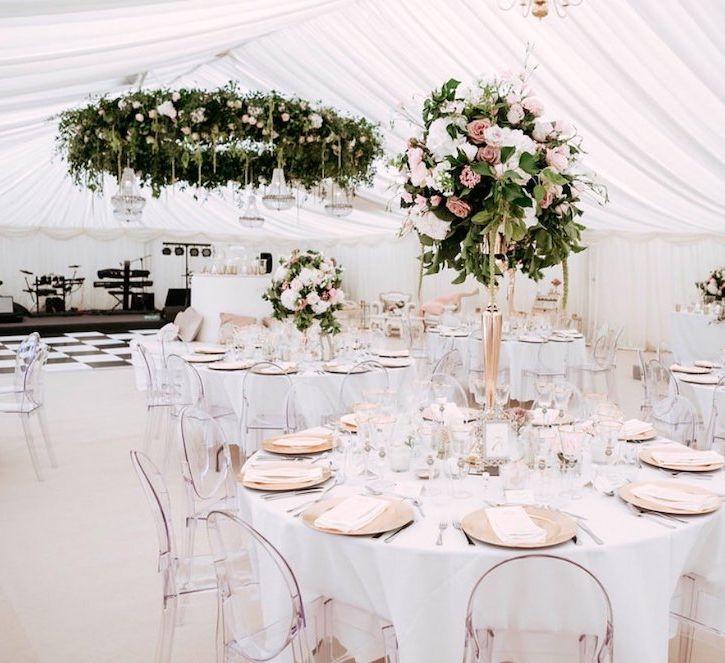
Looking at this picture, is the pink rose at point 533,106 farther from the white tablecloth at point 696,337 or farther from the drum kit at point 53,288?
the drum kit at point 53,288

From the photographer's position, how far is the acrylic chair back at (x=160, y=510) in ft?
8.67

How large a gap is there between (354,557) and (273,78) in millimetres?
7626

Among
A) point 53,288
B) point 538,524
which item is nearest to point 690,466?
point 538,524

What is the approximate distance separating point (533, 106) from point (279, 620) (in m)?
2.14

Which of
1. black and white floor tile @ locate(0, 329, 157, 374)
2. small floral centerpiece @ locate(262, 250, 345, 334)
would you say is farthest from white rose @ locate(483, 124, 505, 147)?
black and white floor tile @ locate(0, 329, 157, 374)

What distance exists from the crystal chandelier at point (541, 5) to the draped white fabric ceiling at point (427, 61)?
129 mm

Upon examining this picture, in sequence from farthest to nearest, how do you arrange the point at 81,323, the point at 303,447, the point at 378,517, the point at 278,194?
the point at 81,323 < the point at 278,194 < the point at 303,447 < the point at 378,517

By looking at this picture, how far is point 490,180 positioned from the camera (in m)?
2.77

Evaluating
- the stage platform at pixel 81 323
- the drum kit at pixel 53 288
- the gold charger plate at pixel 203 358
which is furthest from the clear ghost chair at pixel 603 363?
the drum kit at pixel 53 288

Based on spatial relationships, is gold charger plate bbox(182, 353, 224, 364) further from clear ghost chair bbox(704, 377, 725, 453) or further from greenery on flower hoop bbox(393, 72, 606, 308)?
clear ghost chair bbox(704, 377, 725, 453)

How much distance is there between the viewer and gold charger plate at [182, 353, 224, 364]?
20.2 ft

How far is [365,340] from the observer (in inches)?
267

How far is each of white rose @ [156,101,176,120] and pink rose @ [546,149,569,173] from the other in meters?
4.85

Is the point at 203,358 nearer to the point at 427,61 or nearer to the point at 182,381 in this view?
the point at 182,381
